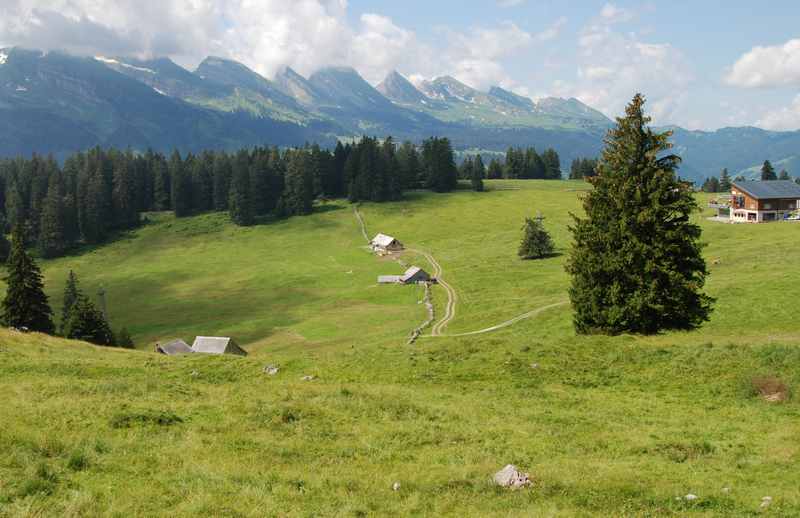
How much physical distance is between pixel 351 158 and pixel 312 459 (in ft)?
526

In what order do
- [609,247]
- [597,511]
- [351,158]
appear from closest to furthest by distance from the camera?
[597,511], [609,247], [351,158]

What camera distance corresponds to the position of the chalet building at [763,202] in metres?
107

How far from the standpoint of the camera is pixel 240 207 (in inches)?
6014

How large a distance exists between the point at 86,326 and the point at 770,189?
4524 inches

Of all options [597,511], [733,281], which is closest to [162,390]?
[597,511]

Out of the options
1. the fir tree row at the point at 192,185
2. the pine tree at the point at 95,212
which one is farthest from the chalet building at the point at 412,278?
the pine tree at the point at 95,212

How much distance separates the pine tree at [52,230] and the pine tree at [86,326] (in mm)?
95596

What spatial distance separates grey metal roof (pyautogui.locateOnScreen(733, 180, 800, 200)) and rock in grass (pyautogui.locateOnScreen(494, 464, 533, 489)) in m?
111

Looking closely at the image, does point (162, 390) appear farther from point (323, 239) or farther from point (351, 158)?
point (351, 158)

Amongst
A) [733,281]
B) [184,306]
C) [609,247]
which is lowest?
[184,306]

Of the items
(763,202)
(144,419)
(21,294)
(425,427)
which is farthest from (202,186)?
(425,427)

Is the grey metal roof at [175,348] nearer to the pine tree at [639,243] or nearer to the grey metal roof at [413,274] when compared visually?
the grey metal roof at [413,274]

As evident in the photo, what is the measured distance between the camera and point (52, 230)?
14162 cm

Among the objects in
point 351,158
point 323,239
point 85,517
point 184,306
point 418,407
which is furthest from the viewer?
point 351,158
